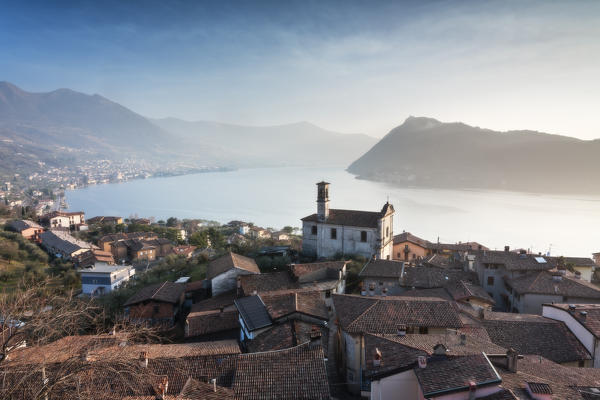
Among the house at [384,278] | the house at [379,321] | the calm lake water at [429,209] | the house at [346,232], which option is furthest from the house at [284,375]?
the calm lake water at [429,209]

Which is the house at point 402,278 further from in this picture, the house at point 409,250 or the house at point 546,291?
the house at point 409,250

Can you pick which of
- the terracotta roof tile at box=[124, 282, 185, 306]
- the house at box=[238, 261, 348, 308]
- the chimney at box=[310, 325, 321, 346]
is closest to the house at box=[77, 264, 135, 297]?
the terracotta roof tile at box=[124, 282, 185, 306]

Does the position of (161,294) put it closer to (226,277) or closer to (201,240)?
(226,277)

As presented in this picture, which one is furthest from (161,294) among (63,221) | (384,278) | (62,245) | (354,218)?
(63,221)

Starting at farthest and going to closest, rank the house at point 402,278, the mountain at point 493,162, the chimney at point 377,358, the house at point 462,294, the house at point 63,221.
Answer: the mountain at point 493,162
the house at point 63,221
the house at point 402,278
the house at point 462,294
the chimney at point 377,358

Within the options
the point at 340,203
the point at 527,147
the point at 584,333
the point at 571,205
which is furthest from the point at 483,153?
the point at 584,333

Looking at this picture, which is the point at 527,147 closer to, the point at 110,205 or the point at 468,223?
the point at 468,223
